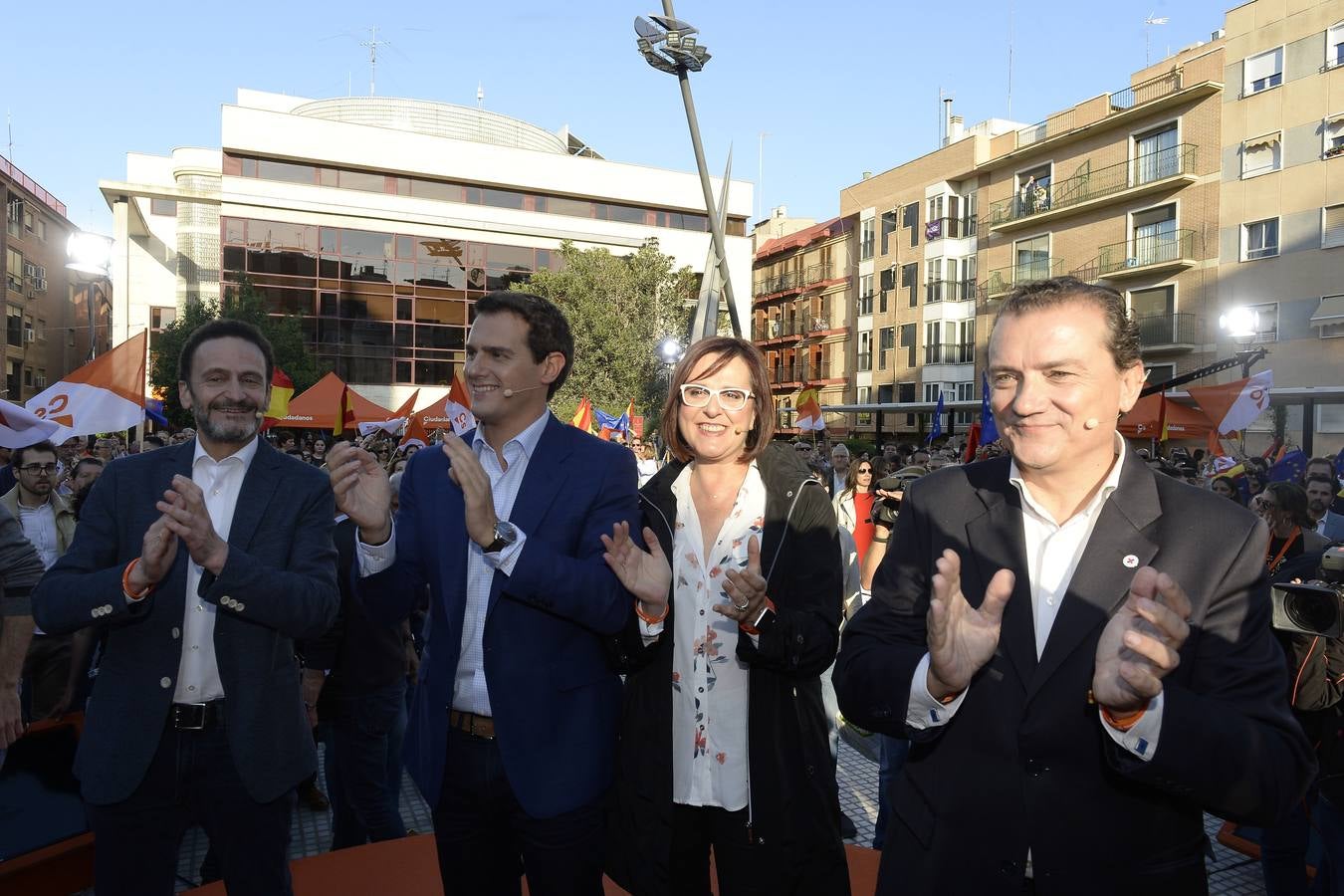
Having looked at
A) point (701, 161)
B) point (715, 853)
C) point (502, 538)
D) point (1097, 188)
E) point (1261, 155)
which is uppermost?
point (1097, 188)

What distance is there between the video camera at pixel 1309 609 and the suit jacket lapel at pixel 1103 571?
53cm

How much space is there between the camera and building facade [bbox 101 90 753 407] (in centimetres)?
3572

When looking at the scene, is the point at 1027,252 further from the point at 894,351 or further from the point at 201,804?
the point at 201,804

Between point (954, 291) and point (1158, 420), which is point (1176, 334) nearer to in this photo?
point (954, 291)

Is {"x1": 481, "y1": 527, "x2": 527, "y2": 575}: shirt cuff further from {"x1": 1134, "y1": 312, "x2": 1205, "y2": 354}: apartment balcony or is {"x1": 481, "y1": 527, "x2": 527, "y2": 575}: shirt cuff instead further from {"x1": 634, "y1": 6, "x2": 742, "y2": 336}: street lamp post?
{"x1": 1134, "y1": 312, "x2": 1205, "y2": 354}: apartment balcony

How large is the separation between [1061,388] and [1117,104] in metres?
35.4

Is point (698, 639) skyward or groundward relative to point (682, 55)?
groundward

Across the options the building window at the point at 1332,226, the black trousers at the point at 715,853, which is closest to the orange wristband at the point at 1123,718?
the black trousers at the point at 715,853

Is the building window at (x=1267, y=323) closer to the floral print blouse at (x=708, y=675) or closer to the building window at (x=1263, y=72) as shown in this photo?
the building window at (x=1263, y=72)

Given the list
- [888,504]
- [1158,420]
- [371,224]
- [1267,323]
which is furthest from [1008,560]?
[371,224]

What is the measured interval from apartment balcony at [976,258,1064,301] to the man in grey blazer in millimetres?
33932

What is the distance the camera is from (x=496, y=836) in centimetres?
246

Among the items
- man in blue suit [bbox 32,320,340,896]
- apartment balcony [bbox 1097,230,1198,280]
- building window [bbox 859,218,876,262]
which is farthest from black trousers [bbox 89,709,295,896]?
building window [bbox 859,218,876,262]

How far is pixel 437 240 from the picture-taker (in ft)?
125
